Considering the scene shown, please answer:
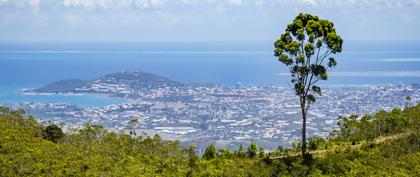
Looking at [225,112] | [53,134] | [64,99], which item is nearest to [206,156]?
[53,134]

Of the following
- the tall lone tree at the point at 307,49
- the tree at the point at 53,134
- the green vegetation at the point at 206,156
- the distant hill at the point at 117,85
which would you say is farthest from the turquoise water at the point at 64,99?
the tall lone tree at the point at 307,49

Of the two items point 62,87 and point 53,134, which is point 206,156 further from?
point 62,87

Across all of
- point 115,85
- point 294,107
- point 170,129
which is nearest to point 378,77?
point 294,107

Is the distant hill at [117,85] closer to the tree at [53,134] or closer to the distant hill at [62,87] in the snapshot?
the distant hill at [62,87]

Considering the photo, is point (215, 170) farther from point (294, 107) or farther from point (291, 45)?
point (294, 107)

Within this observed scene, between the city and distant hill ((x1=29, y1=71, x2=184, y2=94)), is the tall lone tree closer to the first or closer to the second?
the city
